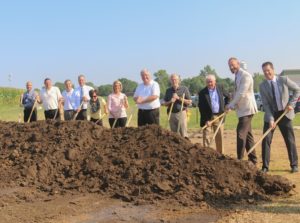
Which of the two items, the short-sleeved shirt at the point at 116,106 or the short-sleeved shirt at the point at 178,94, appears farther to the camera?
the short-sleeved shirt at the point at 116,106

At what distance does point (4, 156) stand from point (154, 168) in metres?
2.86

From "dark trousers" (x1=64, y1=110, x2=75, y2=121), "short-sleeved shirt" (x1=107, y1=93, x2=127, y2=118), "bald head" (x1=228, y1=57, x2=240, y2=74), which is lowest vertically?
"dark trousers" (x1=64, y1=110, x2=75, y2=121)

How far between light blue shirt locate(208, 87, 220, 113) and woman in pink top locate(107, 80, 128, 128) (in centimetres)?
229

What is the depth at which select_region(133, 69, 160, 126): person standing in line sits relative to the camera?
9.17m

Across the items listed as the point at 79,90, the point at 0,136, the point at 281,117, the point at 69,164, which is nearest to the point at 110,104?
the point at 79,90

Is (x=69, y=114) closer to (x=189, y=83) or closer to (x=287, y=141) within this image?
(x=287, y=141)

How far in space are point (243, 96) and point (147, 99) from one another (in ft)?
6.73

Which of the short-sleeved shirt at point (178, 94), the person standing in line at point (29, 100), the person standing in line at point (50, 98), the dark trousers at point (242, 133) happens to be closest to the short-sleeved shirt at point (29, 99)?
the person standing in line at point (29, 100)

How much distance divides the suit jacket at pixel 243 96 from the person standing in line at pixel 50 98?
5.58 m

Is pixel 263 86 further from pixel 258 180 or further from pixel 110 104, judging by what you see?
pixel 110 104

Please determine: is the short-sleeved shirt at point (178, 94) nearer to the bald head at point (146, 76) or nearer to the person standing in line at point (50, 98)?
the bald head at point (146, 76)

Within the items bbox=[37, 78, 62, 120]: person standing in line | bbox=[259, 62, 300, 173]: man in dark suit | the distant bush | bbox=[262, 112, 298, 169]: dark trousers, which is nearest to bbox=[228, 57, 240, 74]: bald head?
bbox=[259, 62, 300, 173]: man in dark suit

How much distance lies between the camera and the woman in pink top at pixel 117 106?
10.2 metres

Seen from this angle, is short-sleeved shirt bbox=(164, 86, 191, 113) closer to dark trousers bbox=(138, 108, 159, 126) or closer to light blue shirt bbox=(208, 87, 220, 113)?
dark trousers bbox=(138, 108, 159, 126)
